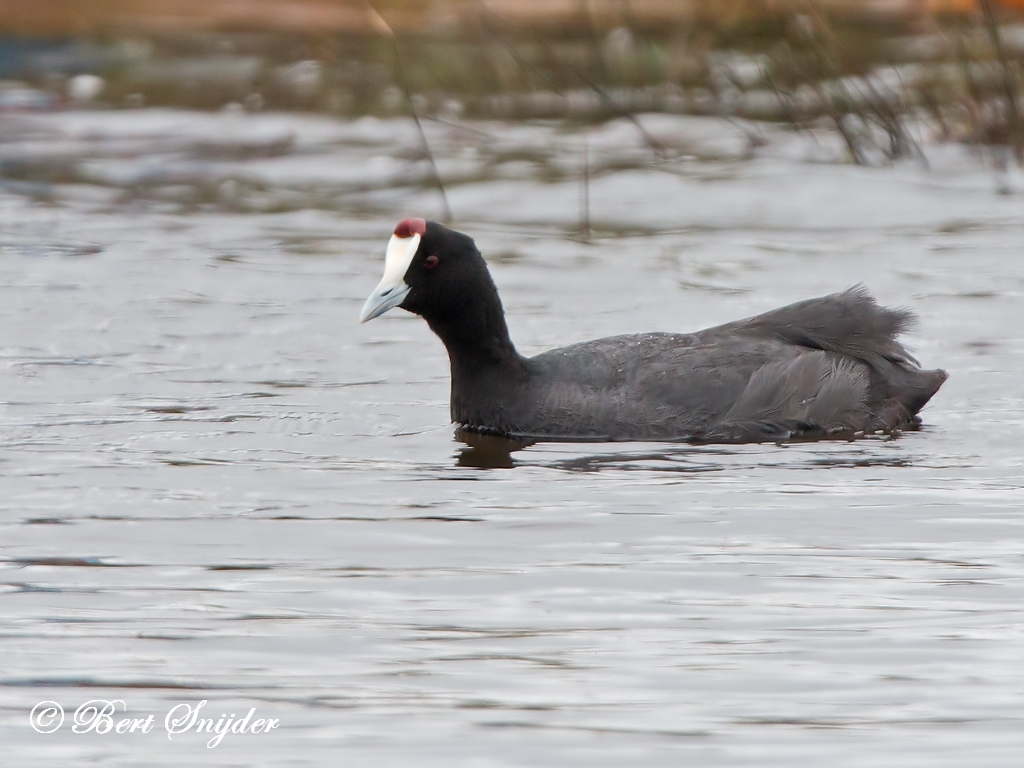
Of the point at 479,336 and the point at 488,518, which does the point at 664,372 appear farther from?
the point at 488,518

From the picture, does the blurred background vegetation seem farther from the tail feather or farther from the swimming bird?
the tail feather

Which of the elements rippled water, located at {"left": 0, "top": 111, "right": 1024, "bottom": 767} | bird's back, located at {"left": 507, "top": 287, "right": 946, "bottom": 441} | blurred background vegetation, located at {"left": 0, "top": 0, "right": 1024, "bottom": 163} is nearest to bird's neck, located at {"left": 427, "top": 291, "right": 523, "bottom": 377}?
bird's back, located at {"left": 507, "top": 287, "right": 946, "bottom": 441}

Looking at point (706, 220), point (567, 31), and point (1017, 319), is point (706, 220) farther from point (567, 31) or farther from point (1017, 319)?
point (567, 31)

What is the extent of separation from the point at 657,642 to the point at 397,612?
2.18ft

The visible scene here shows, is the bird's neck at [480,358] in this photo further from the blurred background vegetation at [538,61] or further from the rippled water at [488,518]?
the blurred background vegetation at [538,61]

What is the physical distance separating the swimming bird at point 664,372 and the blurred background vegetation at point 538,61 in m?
3.97

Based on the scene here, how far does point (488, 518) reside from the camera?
5.73 meters

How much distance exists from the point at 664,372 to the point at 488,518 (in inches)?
59.0

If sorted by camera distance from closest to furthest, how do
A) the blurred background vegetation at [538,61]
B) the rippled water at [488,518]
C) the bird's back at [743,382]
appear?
the rippled water at [488,518] → the bird's back at [743,382] → the blurred background vegetation at [538,61]

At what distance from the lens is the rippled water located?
402 centimetres

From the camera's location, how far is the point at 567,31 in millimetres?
15852

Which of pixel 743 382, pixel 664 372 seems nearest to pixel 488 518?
pixel 664 372

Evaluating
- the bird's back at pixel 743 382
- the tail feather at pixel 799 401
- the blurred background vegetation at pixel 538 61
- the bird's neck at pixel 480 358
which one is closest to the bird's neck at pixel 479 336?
the bird's neck at pixel 480 358

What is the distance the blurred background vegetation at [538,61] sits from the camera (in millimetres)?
12516
